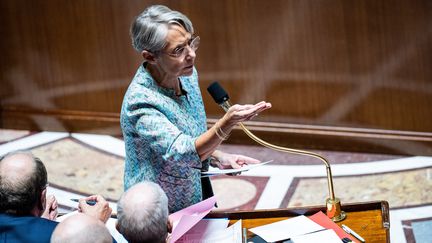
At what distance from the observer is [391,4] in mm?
4859

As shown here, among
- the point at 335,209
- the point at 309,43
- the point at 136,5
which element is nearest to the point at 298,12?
the point at 309,43

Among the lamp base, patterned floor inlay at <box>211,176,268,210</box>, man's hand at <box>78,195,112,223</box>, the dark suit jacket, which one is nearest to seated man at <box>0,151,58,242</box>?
the dark suit jacket

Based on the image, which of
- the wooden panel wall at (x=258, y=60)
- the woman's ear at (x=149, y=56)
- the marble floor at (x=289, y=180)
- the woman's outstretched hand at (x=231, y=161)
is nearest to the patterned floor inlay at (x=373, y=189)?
the marble floor at (x=289, y=180)

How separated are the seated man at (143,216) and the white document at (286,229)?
50cm

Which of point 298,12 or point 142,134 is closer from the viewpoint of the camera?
point 142,134

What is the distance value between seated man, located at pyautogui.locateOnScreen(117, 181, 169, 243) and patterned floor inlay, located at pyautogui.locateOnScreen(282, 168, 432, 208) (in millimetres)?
2377

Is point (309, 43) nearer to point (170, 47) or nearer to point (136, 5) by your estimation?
point (136, 5)

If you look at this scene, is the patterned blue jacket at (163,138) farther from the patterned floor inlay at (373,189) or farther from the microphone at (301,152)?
the patterned floor inlay at (373,189)

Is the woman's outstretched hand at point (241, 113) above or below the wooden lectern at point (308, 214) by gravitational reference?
above

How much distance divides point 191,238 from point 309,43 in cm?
265

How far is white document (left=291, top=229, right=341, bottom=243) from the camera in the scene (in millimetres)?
2652

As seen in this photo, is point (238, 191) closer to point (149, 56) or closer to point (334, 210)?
point (334, 210)

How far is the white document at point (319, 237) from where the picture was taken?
2.65 meters

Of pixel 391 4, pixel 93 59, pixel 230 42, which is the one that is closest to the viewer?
pixel 391 4
